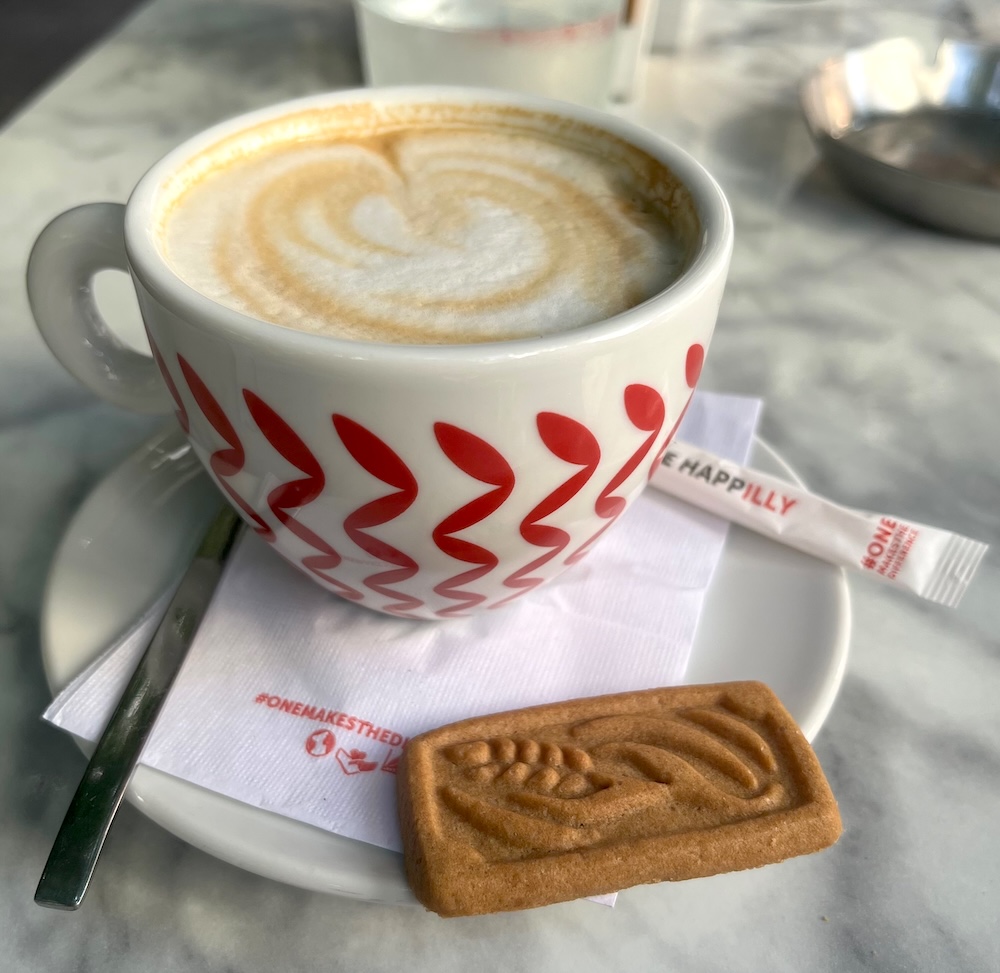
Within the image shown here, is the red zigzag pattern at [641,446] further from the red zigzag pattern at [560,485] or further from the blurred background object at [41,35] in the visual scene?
the blurred background object at [41,35]

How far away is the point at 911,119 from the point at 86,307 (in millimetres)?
1106

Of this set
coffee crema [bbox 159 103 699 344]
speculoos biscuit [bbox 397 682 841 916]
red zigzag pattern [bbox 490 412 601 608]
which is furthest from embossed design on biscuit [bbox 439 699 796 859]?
coffee crema [bbox 159 103 699 344]

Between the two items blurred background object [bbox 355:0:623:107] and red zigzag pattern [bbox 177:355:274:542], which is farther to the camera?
blurred background object [bbox 355:0:623:107]

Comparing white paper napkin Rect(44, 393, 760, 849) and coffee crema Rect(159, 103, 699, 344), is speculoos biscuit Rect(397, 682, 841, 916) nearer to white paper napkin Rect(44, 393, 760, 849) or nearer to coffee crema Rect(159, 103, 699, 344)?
white paper napkin Rect(44, 393, 760, 849)

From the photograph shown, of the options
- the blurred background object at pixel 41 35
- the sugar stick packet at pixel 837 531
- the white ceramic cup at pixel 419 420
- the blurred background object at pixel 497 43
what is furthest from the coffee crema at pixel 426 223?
the blurred background object at pixel 41 35

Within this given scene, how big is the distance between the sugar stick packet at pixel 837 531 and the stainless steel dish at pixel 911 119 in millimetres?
600

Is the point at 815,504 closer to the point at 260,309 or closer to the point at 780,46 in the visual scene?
the point at 260,309

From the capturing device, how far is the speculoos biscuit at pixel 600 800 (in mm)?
420

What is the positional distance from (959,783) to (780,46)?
140 cm

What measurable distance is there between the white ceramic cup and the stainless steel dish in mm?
621

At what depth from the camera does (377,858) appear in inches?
17.7

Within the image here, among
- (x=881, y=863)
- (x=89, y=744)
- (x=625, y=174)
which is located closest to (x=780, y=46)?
(x=625, y=174)

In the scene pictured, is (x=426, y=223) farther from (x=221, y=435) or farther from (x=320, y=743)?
(x=320, y=743)

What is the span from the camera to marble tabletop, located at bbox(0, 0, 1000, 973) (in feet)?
1.53
